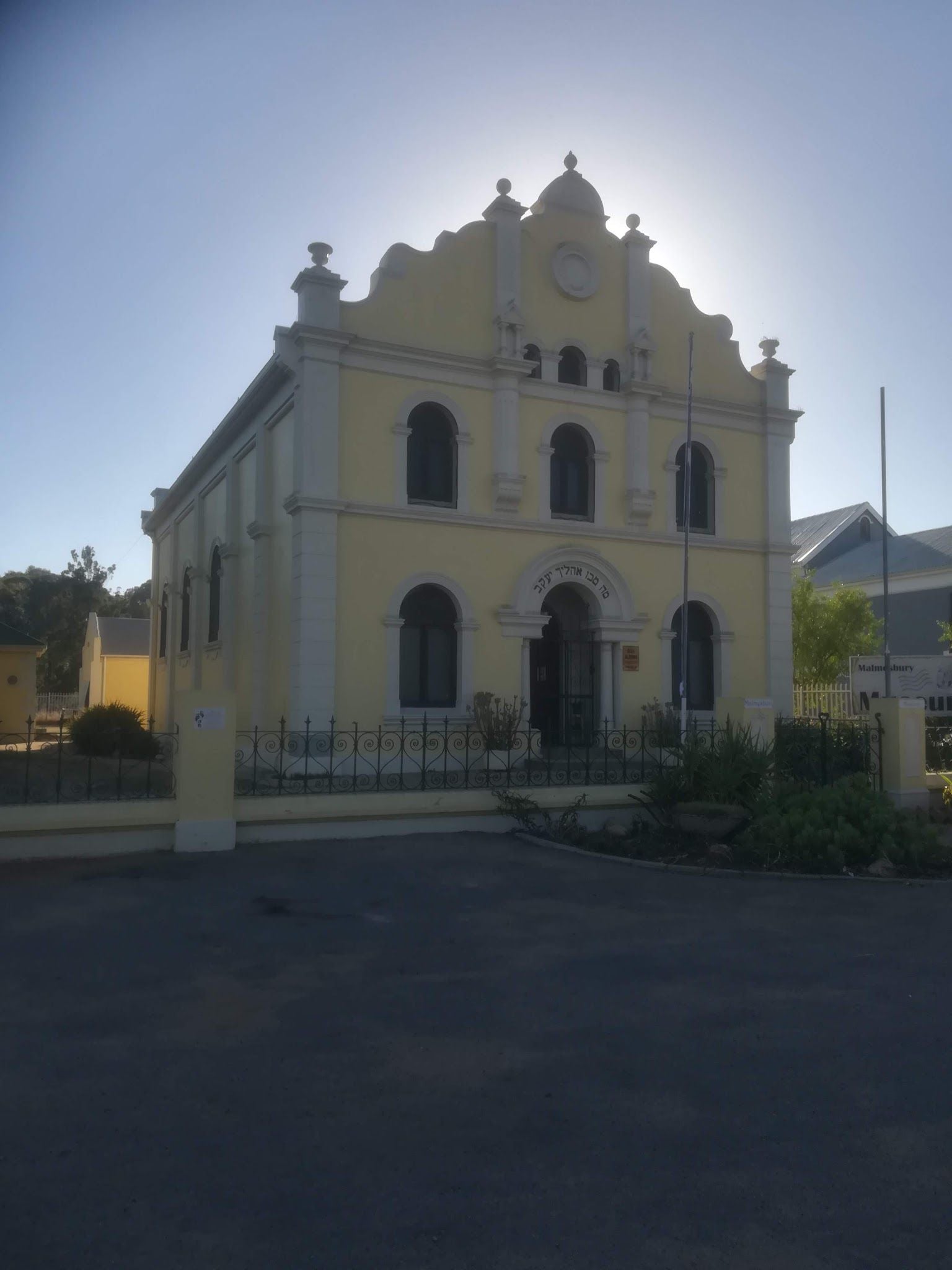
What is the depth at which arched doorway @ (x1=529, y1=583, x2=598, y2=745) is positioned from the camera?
17.3 metres

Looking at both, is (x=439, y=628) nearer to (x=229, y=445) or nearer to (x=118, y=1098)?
(x=229, y=445)

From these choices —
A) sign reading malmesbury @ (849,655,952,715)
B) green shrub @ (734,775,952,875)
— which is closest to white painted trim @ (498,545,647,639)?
sign reading malmesbury @ (849,655,952,715)

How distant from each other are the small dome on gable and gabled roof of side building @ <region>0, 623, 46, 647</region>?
20095 millimetres

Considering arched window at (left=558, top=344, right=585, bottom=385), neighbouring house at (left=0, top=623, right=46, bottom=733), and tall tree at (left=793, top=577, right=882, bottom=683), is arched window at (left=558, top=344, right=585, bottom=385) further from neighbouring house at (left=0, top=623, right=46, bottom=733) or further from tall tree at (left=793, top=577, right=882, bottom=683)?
neighbouring house at (left=0, top=623, right=46, bottom=733)

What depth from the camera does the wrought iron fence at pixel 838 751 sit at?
1373cm

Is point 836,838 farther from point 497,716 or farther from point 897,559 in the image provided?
point 897,559

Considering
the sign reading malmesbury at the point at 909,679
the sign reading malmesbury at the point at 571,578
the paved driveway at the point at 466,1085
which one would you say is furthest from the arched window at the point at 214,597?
the paved driveway at the point at 466,1085

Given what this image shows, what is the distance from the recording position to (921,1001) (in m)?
6.23

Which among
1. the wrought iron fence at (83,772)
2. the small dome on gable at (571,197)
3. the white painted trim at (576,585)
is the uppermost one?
the small dome on gable at (571,197)

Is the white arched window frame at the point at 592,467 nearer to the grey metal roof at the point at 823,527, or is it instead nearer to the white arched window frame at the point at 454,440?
the white arched window frame at the point at 454,440

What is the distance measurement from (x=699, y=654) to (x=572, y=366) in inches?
220

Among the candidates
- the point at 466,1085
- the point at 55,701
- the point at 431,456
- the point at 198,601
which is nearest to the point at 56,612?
the point at 55,701

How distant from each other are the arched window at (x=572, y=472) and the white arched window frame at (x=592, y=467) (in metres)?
0.08

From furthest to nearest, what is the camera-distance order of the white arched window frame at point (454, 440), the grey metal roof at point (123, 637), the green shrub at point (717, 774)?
the grey metal roof at point (123, 637)
the white arched window frame at point (454, 440)
the green shrub at point (717, 774)
